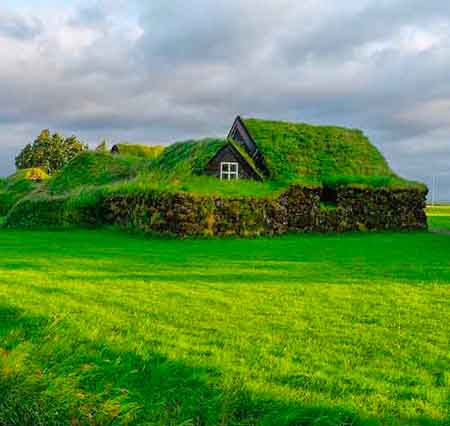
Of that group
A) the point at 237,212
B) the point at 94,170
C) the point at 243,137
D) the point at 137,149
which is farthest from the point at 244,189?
the point at 137,149

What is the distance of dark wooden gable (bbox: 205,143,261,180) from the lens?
106ft

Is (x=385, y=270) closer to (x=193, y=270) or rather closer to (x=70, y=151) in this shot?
(x=193, y=270)

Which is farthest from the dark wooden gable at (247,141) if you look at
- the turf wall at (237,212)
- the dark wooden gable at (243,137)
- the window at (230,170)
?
the turf wall at (237,212)

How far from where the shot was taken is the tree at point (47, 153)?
7969 centimetres

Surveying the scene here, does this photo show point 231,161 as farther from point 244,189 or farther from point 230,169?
point 244,189

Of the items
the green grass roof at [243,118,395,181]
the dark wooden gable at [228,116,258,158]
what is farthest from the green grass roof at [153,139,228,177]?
the green grass roof at [243,118,395,181]

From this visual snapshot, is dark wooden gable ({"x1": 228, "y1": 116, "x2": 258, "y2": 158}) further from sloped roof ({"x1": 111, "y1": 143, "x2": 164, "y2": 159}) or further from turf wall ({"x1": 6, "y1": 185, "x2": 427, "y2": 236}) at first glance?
sloped roof ({"x1": 111, "y1": 143, "x2": 164, "y2": 159})

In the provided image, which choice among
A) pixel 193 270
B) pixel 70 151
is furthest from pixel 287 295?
pixel 70 151

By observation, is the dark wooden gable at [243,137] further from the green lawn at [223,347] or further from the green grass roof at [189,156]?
the green lawn at [223,347]

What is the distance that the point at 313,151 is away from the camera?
34938 mm

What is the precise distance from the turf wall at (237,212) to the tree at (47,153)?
51.4 metres

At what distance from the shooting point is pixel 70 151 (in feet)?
269

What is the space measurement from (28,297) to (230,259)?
7.56 meters

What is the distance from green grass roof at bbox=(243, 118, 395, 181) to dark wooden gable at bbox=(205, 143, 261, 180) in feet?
4.26
